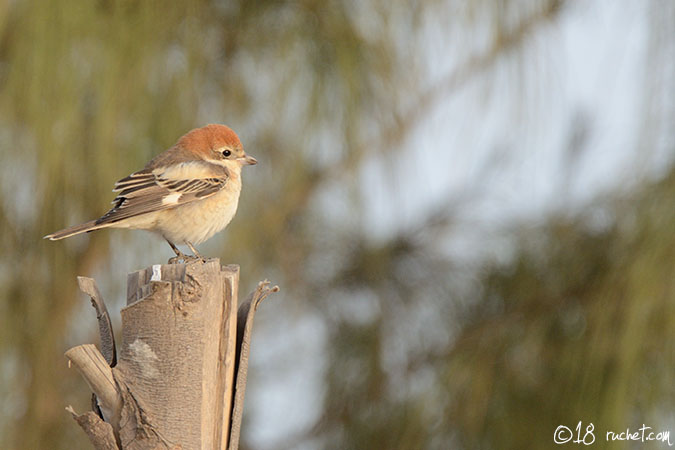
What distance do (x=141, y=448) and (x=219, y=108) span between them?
2.33 meters

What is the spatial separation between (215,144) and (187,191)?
0.24 meters

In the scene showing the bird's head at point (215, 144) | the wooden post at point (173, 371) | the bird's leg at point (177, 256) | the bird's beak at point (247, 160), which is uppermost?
the bird's beak at point (247, 160)

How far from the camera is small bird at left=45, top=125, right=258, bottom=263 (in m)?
2.88

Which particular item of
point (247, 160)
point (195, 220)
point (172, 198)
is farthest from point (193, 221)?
point (247, 160)

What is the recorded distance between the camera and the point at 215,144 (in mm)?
3160

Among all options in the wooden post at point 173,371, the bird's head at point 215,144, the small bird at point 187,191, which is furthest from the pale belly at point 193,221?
the wooden post at point 173,371

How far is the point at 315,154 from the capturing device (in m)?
3.98

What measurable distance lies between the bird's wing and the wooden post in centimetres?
95

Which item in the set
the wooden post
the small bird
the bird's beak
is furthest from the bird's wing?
the wooden post

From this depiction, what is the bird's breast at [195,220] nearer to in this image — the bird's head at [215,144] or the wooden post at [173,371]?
the bird's head at [215,144]

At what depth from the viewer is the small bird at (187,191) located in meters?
2.88

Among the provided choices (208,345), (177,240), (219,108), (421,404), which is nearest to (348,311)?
(421,404)

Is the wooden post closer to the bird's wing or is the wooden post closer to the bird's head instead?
the bird's wing

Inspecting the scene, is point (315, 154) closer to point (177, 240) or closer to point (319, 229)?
point (319, 229)
